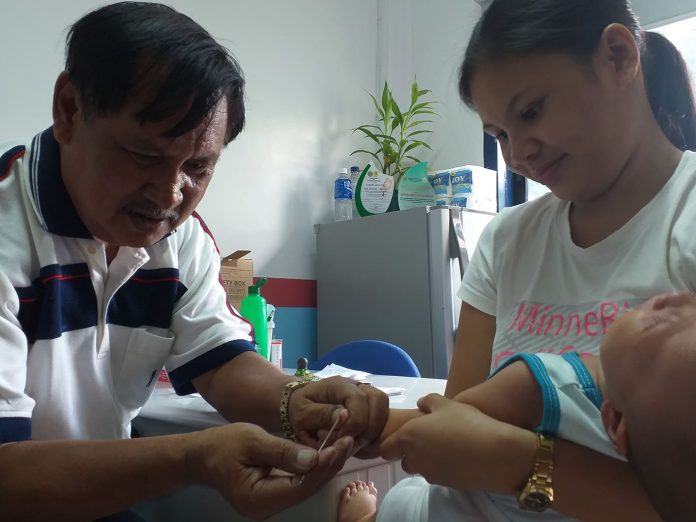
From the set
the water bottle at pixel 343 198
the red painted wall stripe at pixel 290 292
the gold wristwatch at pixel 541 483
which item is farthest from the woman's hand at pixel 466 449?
the water bottle at pixel 343 198

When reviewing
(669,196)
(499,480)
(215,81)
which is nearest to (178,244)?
(215,81)

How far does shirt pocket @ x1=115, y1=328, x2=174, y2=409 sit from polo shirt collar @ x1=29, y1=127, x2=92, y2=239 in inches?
9.4

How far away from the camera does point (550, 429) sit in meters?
0.78

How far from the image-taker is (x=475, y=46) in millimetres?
1030

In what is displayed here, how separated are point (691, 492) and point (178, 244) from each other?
1008mm

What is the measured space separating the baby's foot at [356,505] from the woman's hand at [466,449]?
0.17 m

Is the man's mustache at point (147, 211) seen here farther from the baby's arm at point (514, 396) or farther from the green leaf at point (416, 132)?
the green leaf at point (416, 132)

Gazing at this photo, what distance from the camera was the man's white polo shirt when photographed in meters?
0.94

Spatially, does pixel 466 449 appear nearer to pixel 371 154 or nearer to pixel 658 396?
pixel 658 396

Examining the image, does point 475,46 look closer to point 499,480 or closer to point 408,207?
point 499,480

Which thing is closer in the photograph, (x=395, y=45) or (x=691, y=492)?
(x=691, y=492)

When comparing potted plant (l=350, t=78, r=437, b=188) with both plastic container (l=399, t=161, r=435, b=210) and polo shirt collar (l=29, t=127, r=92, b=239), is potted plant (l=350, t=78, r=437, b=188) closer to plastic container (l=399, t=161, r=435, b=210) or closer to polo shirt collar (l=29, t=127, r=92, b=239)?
plastic container (l=399, t=161, r=435, b=210)

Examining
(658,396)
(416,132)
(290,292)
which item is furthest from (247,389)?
(416,132)

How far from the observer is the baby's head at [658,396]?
0.68 m
